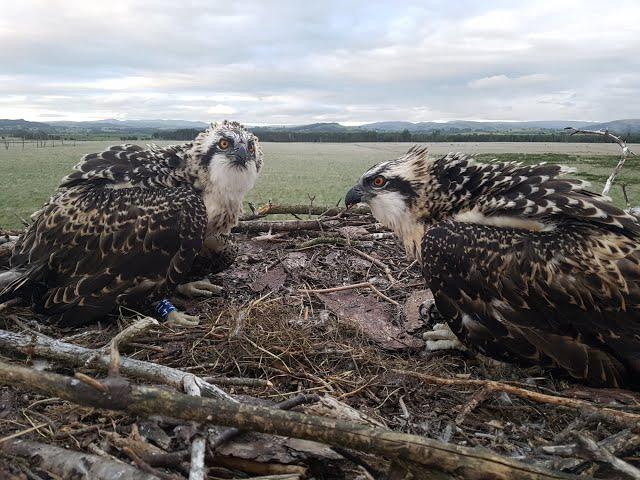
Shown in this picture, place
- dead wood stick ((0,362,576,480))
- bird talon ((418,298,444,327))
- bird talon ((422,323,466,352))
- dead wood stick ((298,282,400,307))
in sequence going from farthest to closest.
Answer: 1. dead wood stick ((298,282,400,307))
2. bird talon ((418,298,444,327))
3. bird talon ((422,323,466,352))
4. dead wood stick ((0,362,576,480))

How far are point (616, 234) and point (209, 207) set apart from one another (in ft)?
14.6

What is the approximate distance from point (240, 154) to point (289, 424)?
394 centimetres

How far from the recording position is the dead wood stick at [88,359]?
143 inches

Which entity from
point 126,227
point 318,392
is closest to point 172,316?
point 126,227

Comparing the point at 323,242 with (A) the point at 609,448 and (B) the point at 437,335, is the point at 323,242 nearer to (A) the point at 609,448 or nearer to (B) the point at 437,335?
(B) the point at 437,335

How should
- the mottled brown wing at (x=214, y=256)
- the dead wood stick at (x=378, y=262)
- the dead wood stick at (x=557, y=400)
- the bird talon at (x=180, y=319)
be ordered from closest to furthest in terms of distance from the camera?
the dead wood stick at (x=557, y=400) → the bird talon at (x=180, y=319) → the mottled brown wing at (x=214, y=256) → the dead wood stick at (x=378, y=262)

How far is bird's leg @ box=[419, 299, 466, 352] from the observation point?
17.6 ft

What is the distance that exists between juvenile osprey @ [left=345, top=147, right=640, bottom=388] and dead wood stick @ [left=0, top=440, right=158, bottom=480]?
10.7ft

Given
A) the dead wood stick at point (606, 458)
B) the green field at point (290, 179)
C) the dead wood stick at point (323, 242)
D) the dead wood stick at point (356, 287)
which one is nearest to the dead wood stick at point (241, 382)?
the dead wood stick at point (606, 458)

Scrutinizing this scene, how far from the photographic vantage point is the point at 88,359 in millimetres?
4066

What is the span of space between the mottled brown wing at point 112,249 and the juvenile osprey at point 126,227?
11 mm

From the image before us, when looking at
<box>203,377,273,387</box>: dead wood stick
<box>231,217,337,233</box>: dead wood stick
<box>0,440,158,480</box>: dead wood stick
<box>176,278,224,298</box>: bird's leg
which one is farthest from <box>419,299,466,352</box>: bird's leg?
<box>0,440,158,480</box>: dead wood stick

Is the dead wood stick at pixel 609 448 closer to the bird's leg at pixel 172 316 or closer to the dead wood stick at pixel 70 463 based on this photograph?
the dead wood stick at pixel 70 463

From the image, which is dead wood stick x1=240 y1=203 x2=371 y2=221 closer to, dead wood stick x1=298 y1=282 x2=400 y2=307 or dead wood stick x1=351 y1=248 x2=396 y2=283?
dead wood stick x1=351 y1=248 x2=396 y2=283
